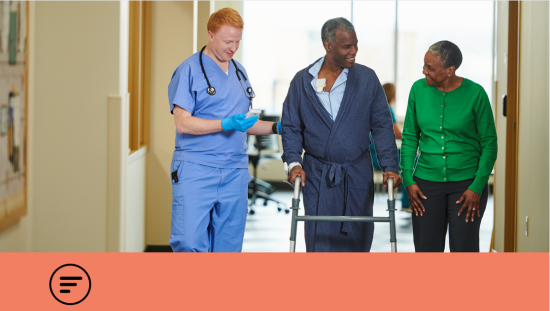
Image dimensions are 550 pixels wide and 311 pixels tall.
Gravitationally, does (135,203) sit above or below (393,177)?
below

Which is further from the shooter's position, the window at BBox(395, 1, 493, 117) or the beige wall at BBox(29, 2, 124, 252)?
the window at BBox(395, 1, 493, 117)

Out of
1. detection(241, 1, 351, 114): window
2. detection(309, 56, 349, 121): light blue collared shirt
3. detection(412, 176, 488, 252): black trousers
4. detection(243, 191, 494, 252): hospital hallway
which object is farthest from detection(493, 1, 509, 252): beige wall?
detection(241, 1, 351, 114): window

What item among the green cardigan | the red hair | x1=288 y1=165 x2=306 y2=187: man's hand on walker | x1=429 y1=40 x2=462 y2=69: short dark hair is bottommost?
x1=288 y1=165 x2=306 y2=187: man's hand on walker

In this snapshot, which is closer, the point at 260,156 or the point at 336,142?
the point at 336,142

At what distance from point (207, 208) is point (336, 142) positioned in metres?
0.59

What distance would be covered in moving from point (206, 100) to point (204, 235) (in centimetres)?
55

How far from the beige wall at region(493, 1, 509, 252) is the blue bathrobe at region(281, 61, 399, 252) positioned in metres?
2.03

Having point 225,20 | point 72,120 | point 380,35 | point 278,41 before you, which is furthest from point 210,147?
point 380,35

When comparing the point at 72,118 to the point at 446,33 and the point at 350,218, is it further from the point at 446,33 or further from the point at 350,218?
the point at 446,33

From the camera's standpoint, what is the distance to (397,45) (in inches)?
336

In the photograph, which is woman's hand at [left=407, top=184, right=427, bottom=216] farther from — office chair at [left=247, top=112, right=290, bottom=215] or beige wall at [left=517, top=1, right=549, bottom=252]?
office chair at [left=247, top=112, right=290, bottom=215]

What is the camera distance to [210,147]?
2.26m

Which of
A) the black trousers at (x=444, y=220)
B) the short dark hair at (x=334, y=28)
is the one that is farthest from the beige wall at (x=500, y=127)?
the short dark hair at (x=334, y=28)

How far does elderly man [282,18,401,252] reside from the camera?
6.96 ft
